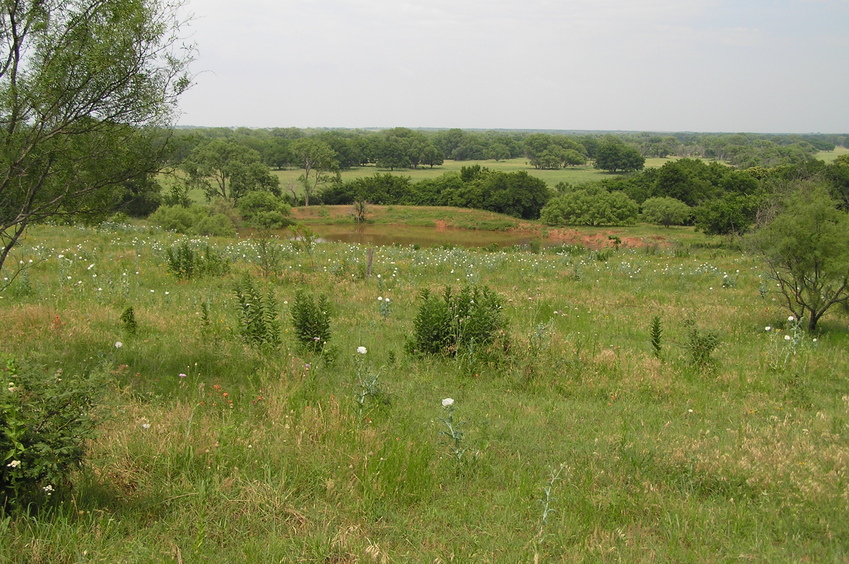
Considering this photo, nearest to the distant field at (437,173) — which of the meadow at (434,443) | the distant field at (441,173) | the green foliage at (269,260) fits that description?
the distant field at (441,173)

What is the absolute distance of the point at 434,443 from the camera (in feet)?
15.6

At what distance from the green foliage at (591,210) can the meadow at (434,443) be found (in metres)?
45.6

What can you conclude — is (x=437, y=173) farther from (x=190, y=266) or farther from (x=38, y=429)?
(x=38, y=429)

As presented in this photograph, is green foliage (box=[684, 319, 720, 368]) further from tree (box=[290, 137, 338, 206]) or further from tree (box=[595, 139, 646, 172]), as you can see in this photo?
tree (box=[595, 139, 646, 172])

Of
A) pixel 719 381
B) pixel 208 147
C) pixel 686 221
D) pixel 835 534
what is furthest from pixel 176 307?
pixel 208 147

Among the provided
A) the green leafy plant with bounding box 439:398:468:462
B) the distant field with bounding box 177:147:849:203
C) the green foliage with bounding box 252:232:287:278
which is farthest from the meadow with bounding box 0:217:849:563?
the distant field with bounding box 177:147:849:203

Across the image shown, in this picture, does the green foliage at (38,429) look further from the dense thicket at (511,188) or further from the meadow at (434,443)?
the dense thicket at (511,188)

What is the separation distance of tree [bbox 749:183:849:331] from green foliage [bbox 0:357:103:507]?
9972 millimetres

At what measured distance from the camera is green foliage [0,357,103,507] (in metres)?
3.04

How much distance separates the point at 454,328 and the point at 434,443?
9.54ft

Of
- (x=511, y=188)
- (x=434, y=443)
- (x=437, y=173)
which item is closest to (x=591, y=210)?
(x=511, y=188)

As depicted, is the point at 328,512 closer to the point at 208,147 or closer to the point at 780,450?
the point at 780,450

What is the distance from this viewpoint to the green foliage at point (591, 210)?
5378cm

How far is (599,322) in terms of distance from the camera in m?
10.2
